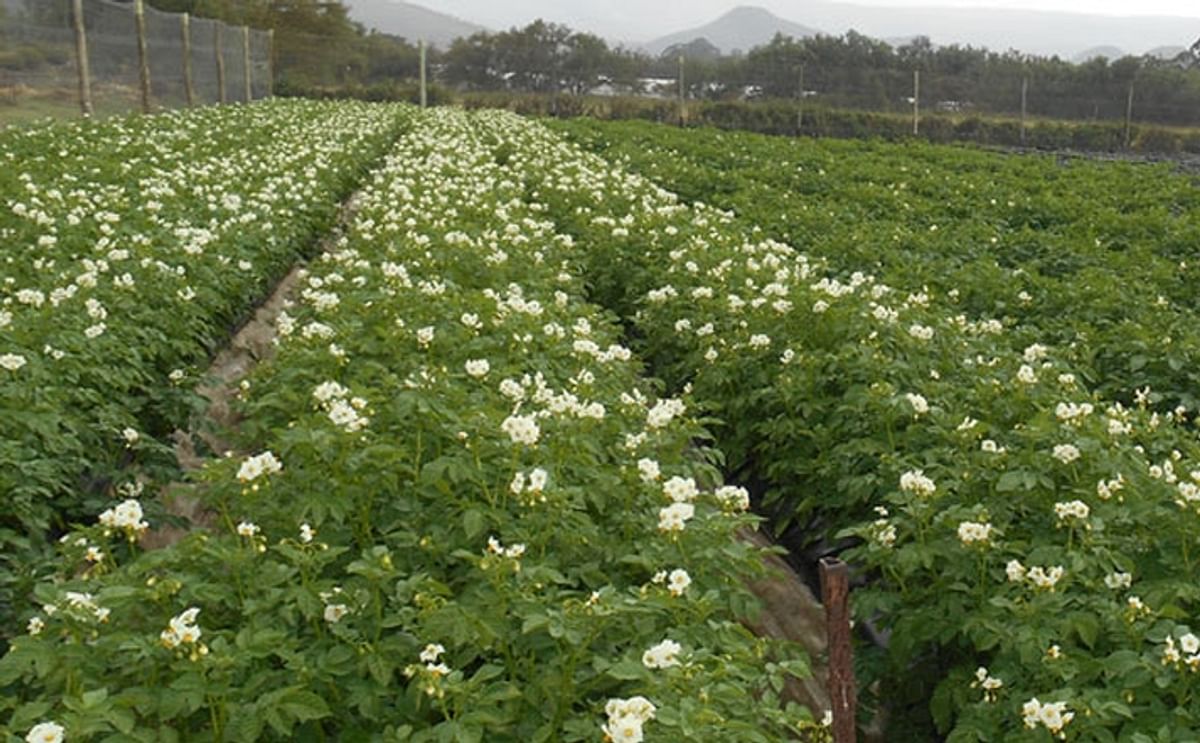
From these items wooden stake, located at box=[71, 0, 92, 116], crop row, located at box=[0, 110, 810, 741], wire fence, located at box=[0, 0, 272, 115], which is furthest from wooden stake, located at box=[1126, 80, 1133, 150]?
crop row, located at box=[0, 110, 810, 741]

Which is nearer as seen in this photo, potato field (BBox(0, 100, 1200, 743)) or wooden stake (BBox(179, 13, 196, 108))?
potato field (BBox(0, 100, 1200, 743))

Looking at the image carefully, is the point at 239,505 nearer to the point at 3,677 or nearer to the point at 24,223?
the point at 3,677

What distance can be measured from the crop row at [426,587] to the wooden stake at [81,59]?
57.1 feet

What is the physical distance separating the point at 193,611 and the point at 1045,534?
9.04 feet

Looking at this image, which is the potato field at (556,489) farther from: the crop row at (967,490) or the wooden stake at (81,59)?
the wooden stake at (81,59)

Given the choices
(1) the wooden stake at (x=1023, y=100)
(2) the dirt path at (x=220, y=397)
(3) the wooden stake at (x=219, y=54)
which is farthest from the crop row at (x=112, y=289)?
(1) the wooden stake at (x=1023, y=100)

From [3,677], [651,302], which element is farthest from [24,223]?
[3,677]

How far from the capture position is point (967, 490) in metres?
4.01

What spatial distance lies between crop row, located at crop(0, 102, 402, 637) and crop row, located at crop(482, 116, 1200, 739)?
2685 mm

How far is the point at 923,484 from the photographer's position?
373cm

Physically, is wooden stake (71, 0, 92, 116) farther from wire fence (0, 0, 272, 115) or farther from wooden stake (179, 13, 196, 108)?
wooden stake (179, 13, 196, 108)

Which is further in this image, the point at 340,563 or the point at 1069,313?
the point at 1069,313

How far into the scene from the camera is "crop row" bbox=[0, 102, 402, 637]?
4.35 metres

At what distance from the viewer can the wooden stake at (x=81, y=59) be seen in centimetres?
1953
